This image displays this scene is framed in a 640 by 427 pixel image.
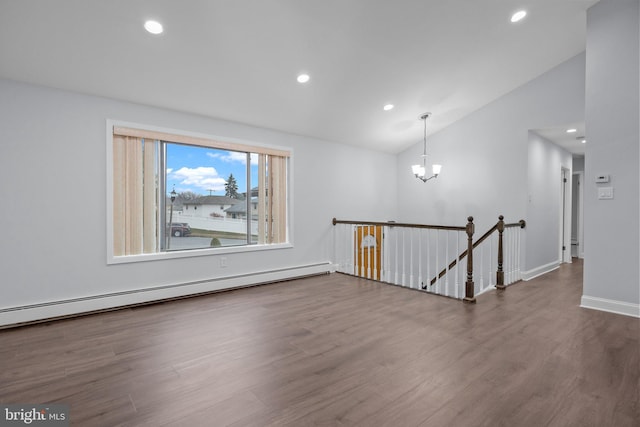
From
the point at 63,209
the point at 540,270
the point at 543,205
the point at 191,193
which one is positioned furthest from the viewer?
the point at 543,205

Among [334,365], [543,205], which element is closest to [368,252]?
[543,205]

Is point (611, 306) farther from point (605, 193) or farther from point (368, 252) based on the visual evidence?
point (368, 252)

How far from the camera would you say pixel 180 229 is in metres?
4.11

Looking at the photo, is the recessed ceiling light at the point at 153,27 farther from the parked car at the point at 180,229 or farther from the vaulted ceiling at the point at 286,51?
the parked car at the point at 180,229

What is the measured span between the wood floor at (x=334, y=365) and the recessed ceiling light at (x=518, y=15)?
10.8 feet

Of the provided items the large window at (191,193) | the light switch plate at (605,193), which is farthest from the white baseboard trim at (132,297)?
the light switch plate at (605,193)

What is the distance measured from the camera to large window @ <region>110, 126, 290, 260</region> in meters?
3.62

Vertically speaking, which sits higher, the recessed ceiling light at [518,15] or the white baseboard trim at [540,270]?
the recessed ceiling light at [518,15]

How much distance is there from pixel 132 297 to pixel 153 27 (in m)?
2.86

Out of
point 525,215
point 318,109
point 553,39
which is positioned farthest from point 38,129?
point 525,215

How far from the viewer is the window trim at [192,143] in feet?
11.4

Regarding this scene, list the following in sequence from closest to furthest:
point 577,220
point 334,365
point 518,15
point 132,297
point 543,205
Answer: point 334,365 < point 518,15 < point 132,297 < point 543,205 < point 577,220

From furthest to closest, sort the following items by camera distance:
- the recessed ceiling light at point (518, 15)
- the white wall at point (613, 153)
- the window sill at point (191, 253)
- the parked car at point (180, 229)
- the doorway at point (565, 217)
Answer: the doorway at point (565, 217) < the parked car at point (180, 229) < the window sill at point (191, 253) < the recessed ceiling light at point (518, 15) < the white wall at point (613, 153)

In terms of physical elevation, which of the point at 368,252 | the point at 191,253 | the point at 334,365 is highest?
the point at 191,253
